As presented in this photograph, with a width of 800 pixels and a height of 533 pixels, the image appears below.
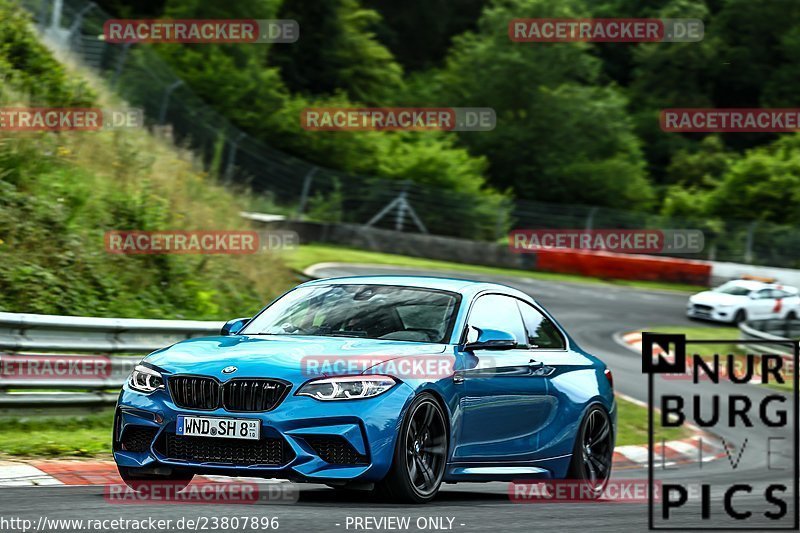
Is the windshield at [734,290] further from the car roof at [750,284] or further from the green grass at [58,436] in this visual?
the green grass at [58,436]

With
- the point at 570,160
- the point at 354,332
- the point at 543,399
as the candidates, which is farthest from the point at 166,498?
the point at 570,160

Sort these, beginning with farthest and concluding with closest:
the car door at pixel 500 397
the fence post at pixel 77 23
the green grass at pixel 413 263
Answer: the green grass at pixel 413 263 < the fence post at pixel 77 23 < the car door at pixel 500 397

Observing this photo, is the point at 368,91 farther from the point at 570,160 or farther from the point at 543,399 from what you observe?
the point at 543,399

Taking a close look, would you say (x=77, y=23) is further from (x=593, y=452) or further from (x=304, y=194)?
(x=593, y=452)

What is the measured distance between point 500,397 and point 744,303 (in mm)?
24943

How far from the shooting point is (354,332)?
8.45 metres

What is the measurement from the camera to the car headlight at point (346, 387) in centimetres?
745

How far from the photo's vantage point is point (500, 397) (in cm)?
877

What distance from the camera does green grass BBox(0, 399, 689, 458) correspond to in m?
9.59

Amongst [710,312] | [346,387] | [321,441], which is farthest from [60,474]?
[710,312]

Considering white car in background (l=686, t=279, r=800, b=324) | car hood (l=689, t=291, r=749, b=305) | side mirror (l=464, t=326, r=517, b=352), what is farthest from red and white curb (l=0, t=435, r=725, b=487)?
car hood (l=689, t=291, r=749, b=305)

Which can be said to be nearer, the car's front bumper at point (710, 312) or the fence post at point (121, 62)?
the fence post at point (121, 62)

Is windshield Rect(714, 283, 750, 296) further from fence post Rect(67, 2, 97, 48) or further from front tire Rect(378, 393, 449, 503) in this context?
front tire Rect(378, 393, 449, 503)

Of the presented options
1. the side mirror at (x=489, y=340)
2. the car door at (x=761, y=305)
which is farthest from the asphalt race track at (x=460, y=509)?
the car door at (x=761, y=305)
